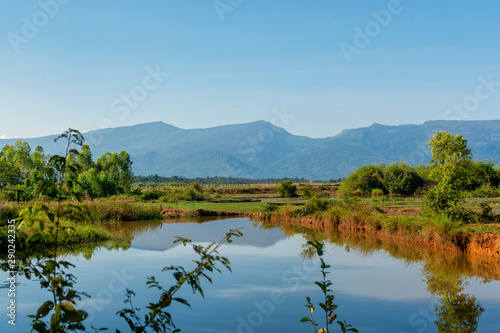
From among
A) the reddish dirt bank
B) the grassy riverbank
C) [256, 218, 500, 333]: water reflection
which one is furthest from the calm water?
the grassy riverbank

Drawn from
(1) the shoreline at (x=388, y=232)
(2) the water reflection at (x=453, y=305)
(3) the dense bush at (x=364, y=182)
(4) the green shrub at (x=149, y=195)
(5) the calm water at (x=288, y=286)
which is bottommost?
(2) the water reflection at (x=453, y=305)

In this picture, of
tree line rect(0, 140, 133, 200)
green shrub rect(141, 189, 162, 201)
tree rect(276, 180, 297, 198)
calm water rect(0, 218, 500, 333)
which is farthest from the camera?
tree rect(276, 180, 297, 198)

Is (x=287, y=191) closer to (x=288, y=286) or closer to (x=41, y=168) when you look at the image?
(x=41, y=168)

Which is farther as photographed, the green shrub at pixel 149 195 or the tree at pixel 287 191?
the tree at pixel 287 191

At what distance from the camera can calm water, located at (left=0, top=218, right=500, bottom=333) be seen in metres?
8.25

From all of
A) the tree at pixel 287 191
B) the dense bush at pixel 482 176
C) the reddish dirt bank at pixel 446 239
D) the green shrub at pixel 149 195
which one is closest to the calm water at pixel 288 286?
the reddish dirt bank at pixel 446 239

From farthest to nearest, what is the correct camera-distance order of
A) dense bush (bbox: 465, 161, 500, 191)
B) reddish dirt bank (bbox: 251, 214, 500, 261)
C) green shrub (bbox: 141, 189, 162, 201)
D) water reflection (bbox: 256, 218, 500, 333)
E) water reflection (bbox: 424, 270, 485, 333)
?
green shrub (bbox: 141, 189, 162, 201) < dense bush (bbox: 465, 161, 500, 191) < reddish dirt bank (bbox: 251, 214, 500, 261) < water reflection (bbox: 256, 218, 500, 333) < water reflection (bbox: 424, 270, 485, 333)

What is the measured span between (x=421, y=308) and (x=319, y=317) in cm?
219

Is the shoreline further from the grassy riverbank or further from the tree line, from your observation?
the tree line

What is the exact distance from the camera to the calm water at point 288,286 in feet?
27.1

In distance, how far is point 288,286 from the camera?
11.0 m

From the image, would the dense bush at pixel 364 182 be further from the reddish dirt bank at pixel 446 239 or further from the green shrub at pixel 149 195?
the reddish dirt bank at pixel 446 239

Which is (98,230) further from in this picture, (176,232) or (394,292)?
(394,292)

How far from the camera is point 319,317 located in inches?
331
